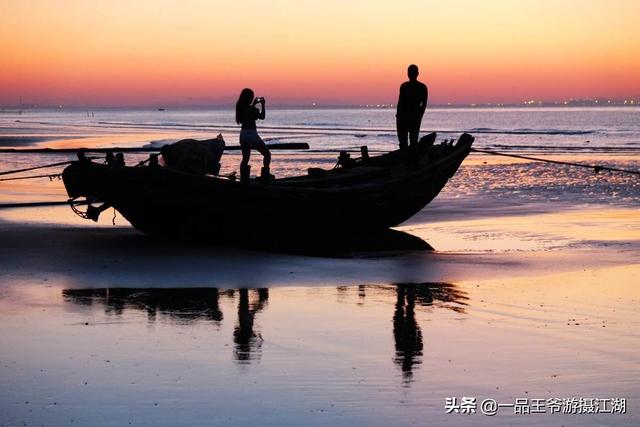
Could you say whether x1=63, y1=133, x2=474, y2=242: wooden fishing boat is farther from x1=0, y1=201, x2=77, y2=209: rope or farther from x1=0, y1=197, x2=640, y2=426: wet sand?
x1=0, y1=201, x2=77, y2=209: rope

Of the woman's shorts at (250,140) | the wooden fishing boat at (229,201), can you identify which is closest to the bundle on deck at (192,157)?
the wooden fishing boat at (229,201)

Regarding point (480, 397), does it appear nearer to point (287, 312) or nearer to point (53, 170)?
point (287, 312)

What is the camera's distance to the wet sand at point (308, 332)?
6.61m

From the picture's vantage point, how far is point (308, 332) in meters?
8.80

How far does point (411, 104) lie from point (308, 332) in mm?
9302

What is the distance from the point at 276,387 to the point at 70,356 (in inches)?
73.4

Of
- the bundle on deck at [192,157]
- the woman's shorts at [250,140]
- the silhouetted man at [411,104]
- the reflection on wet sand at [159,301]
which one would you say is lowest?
the reflection on wet sand at [159,301]

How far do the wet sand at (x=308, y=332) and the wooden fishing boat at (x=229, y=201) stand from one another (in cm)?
47

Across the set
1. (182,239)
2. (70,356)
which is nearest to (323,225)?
(182,239)

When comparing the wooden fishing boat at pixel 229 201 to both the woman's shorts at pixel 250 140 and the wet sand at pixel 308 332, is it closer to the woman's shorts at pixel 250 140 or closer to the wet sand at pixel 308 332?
the wet sand at pixel 308 332

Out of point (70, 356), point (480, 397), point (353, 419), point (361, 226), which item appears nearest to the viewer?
point (353, 419)

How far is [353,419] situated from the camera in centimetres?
627

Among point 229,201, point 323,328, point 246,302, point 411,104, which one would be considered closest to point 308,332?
point 323,328

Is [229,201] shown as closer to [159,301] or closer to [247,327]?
[159,301]
